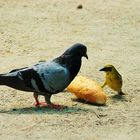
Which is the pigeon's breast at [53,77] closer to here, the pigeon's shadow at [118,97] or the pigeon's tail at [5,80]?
the pigeon's tail at [5,80]

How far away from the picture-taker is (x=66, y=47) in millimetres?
9609

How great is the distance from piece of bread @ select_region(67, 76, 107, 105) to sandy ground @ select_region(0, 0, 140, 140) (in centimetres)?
9

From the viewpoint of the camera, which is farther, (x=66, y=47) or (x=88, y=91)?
(x=66, y=47)

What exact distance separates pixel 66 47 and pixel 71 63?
9.33 ft

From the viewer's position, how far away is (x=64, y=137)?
5.98 metres

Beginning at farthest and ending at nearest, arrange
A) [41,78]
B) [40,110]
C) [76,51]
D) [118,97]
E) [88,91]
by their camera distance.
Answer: [118,97] < [88,91] < [76,51] < [40,110] < [41,78]

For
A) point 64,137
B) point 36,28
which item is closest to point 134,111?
point 64,137

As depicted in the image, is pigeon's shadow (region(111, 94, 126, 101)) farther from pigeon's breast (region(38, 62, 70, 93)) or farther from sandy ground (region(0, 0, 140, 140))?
pigeon's breast (region(38, 62, 70, 93))

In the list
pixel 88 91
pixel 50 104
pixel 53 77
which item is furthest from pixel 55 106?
pixel 88 91

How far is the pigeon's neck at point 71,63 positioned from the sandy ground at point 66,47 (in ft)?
1.40

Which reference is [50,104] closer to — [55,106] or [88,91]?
[55,106]

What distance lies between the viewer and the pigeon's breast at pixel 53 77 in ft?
21.7

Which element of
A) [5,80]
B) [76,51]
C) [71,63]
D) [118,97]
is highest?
[76,51]

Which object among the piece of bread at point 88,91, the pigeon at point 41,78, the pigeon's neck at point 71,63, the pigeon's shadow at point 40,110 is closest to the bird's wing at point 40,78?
the pigeon at point 41,78
